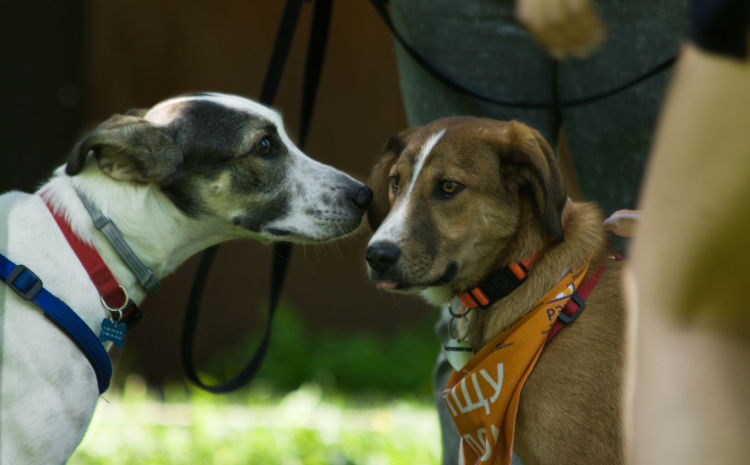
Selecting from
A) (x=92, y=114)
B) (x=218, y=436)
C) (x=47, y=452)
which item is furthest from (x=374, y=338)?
(x=47, y=452)

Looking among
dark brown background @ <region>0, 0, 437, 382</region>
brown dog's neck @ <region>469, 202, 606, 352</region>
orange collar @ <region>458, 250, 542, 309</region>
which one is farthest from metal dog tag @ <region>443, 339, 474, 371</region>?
dark brown background @ <region>0, 0, 437, 382</region>

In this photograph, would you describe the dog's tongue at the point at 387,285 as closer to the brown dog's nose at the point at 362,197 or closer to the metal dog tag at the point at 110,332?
the brown dog's nose at the point at 362,197

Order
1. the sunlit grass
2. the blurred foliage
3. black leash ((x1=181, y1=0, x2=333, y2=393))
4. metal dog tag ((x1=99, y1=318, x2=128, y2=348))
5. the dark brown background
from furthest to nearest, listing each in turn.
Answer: the blurred foliage
the dark brown background
the sunlit grass
black leash ((x1=181, y1=0, x2=333, y2=393))
metal dog tag ((x1=99, y1=318, x2=128, y2=348))

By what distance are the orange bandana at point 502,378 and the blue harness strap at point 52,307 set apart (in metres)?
1.22

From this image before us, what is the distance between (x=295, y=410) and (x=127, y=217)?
2.57 metres

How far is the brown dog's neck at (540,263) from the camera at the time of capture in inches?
90.6

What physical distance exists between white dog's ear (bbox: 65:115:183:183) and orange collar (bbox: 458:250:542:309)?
119 centimetres

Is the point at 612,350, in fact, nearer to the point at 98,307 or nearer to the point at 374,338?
the point at 98,307

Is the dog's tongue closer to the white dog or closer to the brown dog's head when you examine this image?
the brown dog's head

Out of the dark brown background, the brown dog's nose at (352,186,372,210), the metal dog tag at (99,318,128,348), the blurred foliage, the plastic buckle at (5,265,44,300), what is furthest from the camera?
the blurred foliage

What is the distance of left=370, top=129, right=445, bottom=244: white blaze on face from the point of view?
7.60 ft

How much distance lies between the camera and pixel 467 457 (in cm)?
243

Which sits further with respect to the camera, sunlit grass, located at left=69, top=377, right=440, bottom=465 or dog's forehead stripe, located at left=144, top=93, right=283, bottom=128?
sunlit grass, located at left=69, top=377, right=440, bottom=465

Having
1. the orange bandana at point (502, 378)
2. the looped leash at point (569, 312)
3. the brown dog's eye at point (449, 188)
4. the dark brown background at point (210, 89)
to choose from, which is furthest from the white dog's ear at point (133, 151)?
the dark brown background at point (210, 89)
